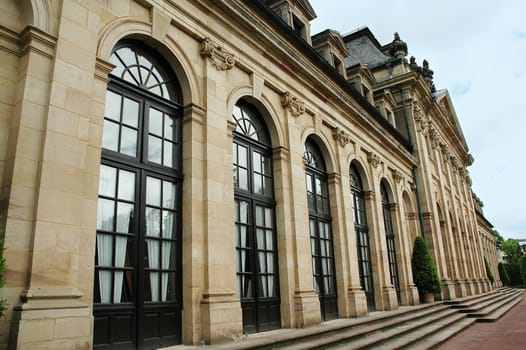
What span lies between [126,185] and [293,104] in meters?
6.19

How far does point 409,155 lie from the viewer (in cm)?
2100

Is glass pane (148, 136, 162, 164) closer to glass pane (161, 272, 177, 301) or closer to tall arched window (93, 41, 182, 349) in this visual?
tall arched window (93, 41, 182, 349)

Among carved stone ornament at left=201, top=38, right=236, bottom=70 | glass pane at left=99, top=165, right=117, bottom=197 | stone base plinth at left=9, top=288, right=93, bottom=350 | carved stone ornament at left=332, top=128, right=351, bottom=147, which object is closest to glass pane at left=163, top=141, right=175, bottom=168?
glass pane at left=99, top=165, right=117, bottom=197

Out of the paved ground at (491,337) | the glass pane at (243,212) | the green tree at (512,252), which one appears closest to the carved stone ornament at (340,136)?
the glass pane at (243,212)

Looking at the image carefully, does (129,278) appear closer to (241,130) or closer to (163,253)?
(163,253)

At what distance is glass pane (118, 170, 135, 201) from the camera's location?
6.66m

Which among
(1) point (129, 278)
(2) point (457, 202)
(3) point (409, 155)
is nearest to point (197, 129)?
(1) point (129, 278)

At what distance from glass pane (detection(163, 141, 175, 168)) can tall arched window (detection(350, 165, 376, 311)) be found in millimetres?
8896

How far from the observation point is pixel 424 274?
710 inches

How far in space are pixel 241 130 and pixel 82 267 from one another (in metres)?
5.50

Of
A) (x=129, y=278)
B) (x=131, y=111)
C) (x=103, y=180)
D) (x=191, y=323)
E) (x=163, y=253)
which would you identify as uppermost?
(x=131, y=111)

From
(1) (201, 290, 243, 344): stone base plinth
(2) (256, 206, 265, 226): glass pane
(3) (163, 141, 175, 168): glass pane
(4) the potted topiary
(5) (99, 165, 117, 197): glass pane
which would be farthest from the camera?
(4) the potted topiary

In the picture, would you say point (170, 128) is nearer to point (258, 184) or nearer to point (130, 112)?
point (130, 112)

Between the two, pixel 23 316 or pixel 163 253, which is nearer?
pixel 23 316
